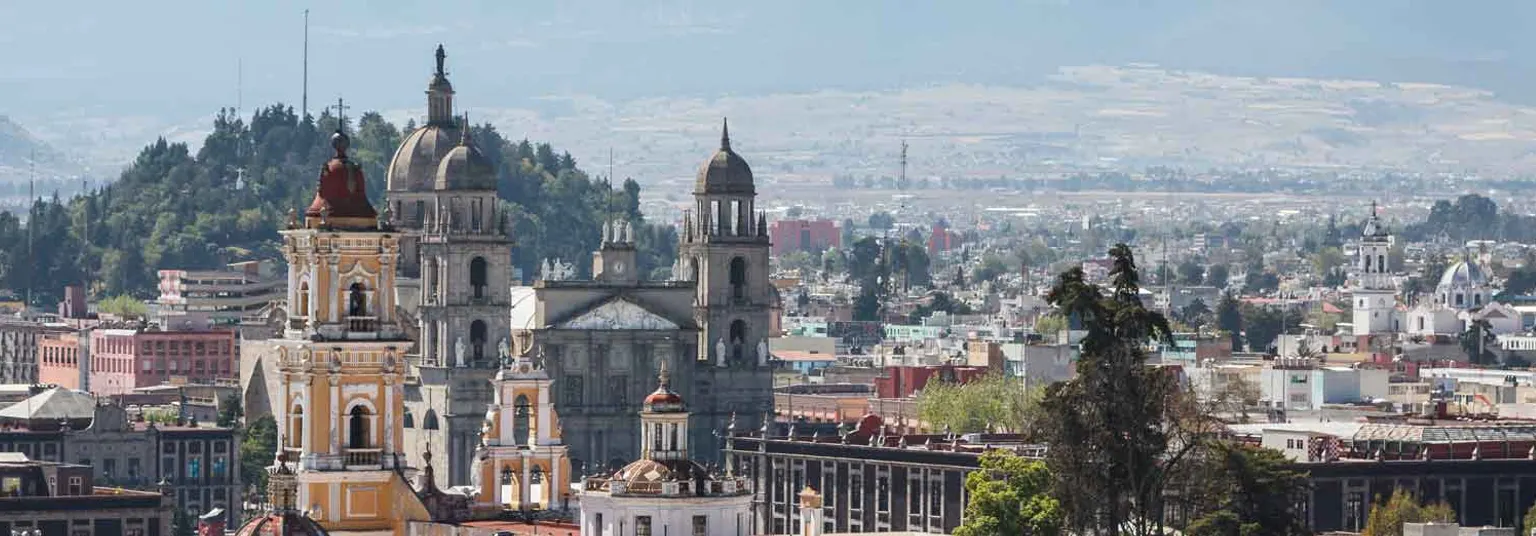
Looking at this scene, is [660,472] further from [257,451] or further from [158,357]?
[158,357]

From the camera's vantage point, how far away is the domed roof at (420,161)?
153m

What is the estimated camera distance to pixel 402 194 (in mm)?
152875

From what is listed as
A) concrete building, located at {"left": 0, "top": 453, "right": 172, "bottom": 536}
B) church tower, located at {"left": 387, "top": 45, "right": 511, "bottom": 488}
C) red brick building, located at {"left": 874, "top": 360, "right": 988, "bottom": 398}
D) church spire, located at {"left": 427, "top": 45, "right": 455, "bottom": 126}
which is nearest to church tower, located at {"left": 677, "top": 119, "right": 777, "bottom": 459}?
church tower, located at {"left": 387, "top": 45, "right": 511, "bottom": 488}

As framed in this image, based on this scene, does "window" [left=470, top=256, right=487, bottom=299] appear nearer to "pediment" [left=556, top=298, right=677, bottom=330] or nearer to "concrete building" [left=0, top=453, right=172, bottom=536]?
"pediment" [left=556, top=298, right=677, bottom=330]

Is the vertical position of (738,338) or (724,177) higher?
(724,177)

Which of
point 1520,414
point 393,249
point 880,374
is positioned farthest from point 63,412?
point 393,249

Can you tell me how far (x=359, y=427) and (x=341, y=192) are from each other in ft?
11.5

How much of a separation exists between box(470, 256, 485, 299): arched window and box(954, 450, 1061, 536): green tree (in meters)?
65.0

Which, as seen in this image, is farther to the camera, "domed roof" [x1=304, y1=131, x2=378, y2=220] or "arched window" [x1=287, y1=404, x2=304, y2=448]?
"domed roof" [x1=304, y1=131, x2=378, y2=220]

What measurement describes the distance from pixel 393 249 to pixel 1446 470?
43.8 meters

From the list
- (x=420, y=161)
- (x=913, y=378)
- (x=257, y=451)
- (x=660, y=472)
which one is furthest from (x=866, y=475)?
(x=913, y=378)

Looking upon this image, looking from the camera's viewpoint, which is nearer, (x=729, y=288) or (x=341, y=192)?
(x=341, y=192)

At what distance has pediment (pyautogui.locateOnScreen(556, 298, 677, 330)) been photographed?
146875mm

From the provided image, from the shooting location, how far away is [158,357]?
197 meters
